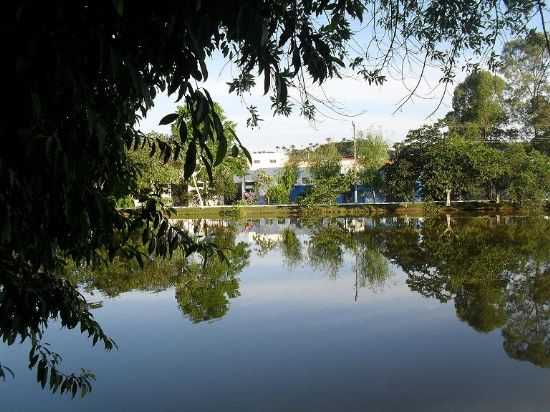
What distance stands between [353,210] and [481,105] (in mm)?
9869

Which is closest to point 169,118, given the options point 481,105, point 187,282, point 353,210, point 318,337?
point 318,337

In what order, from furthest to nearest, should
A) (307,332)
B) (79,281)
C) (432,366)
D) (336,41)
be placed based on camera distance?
(79,281)
(307,332)
(432,366)
(336,41)

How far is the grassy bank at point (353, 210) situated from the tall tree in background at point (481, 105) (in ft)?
15.0

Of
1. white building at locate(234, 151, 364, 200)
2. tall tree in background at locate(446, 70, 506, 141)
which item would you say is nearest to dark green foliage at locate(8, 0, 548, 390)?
tall tree in background at locate(446, 70, 506, 141)

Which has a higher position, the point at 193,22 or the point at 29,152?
the point at 193,22

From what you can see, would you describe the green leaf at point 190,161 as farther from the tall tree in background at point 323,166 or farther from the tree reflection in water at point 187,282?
the tall tree in background at point 323,166

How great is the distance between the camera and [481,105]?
28156 mm

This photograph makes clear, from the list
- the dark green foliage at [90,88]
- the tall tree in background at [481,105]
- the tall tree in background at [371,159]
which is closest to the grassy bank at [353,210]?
the tall tree in background at [371,159]

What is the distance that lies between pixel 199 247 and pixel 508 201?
77.6ft

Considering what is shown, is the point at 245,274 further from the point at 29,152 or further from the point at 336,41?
the point at 29,152

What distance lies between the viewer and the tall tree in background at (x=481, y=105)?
27062 millimetres

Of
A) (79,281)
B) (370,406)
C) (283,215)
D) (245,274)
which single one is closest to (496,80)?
(283,215)

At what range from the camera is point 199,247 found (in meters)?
1.85

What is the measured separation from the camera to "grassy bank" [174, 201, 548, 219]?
22.4 metres
